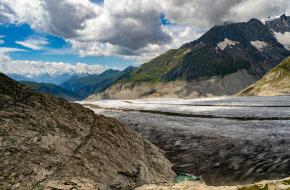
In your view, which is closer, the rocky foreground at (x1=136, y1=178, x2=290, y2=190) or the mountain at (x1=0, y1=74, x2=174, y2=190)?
the rocky foreground at (x1=136, y1=178, x2=290, y2=190)

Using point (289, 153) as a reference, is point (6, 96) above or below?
above

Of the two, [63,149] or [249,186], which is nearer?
[249,186]

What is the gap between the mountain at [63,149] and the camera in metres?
23.2

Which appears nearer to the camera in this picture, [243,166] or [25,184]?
[25,184]

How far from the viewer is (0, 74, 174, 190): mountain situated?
23.2 m

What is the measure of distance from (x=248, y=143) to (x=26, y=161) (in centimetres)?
3475

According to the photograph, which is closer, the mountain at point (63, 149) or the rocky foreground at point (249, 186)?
the rocky foreground at point (249, 186)

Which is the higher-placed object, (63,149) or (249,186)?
(63,149)

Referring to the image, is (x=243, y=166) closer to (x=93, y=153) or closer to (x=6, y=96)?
(x=93, y=153)

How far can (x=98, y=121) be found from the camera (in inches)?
1441

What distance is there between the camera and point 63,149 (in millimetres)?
26891

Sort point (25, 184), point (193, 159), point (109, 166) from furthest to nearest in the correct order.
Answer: point (193, 159)
point (109, 166)
point (25, 184)

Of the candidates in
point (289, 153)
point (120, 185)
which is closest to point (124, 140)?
point (120, 185)

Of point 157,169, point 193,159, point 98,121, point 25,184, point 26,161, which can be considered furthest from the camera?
point 193,159
